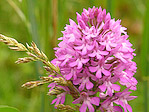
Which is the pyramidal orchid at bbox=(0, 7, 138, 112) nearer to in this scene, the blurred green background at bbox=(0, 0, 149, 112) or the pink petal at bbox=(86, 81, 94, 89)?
the pink petal at bbox=(86, 81, 94, 89)

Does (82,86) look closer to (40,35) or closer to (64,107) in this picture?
(64,107)

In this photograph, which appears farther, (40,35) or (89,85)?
(40,35)

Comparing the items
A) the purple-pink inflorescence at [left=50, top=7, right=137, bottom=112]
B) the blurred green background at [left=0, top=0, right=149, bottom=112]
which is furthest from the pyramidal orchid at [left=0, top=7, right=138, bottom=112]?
the blurred green background at [left=0, top=0, right=149, bottom=112]

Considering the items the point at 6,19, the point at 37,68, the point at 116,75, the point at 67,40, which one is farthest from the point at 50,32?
the point at 6,19

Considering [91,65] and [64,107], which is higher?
[91,65]

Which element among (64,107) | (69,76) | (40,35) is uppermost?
(40,35)

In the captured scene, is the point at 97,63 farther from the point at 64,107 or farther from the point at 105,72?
the point at 64,107

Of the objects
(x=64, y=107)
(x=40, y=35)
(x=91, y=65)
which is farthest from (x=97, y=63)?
(x=40, y=35)

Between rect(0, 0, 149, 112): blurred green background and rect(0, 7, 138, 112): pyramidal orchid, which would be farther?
rect(0, 0, 149, 112): blurred green background
